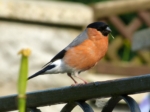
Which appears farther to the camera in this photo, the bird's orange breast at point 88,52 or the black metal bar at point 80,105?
the bird's orange breast at point 88,52

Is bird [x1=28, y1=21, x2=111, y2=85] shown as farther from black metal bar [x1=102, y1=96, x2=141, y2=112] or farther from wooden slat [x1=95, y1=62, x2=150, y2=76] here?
wooden slat [x1=95, y1=62, x2=150, y2=76]

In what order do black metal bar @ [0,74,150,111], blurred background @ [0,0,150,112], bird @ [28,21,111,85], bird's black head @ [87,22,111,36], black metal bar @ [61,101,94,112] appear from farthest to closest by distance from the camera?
blurred background @ [0,0,150,112] → bird @ [28,21,111,85] → bird's black head @ [87,22,111,36] → black metal bar @ [61,101,94,112] → black metal bar @ [0,74,150,111]

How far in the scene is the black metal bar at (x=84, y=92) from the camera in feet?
5.18

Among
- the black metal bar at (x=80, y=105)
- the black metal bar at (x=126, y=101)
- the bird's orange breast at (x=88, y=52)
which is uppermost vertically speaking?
the bird's orange breast at (x=88, y=52)

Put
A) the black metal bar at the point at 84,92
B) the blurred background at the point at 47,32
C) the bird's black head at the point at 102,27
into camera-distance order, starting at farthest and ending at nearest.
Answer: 1. the blurred background at the point at 47,32
2. the bird's black head at the point at 102,27
3. the black metal bar at the point at 84,92

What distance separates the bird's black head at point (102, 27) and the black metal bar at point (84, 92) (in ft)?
2.99

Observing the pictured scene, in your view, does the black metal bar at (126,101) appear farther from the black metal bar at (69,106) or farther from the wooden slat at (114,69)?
the wooden slat at (114,69)

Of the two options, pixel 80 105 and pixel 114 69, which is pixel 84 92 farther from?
pixel 114 69

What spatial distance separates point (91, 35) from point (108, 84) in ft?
4.21

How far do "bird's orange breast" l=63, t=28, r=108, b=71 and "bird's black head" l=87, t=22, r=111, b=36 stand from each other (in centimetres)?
3

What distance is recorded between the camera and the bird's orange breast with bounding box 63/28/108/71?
9.64ft

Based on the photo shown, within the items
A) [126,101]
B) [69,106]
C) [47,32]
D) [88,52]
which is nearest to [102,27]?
[88,52]

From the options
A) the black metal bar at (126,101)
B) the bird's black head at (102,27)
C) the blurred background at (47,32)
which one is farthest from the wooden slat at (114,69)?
the black metal bar at (126,101)

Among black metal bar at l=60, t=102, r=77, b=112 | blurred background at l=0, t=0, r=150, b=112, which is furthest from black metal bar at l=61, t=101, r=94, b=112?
blurred background at l=0, t=0, r=150, b=112
